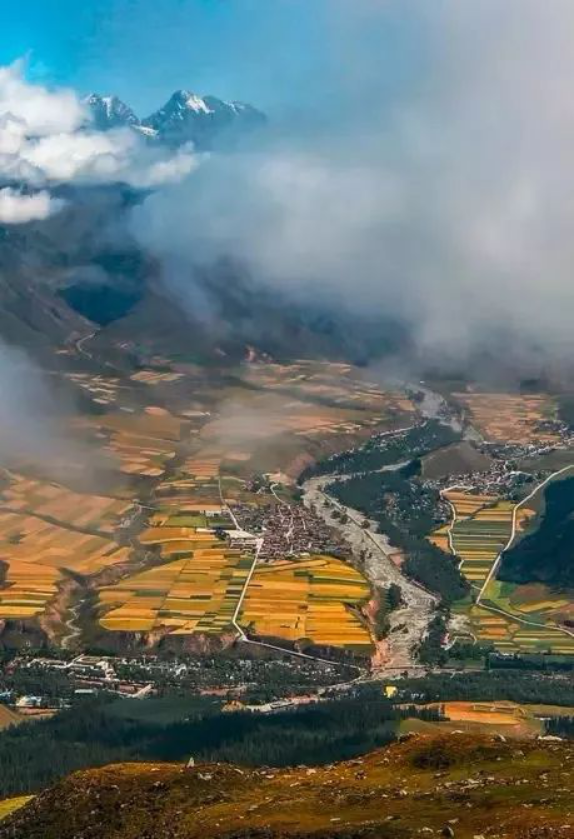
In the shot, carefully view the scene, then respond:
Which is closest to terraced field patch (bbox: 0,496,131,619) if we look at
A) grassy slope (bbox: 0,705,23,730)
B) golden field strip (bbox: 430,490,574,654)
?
grassy slope (bbox: 0,705,23,730)

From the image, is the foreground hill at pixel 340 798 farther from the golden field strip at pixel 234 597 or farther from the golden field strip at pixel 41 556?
the golden field strip at pixel 41 556

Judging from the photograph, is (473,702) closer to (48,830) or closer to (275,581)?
(275,581)

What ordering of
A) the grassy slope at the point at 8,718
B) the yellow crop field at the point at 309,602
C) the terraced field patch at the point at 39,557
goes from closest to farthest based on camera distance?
the grassy slope at the point at 8,718 → the yellow crop field at the point at 309,602 → the terraced field patch at the point at 39,557

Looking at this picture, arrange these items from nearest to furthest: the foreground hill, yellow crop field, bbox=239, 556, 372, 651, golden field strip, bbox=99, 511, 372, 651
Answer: the foreground hill < yellow crop field, bbox=239, 556, 372, 651 < golden field strip, bbox=99, 511, 372, 651

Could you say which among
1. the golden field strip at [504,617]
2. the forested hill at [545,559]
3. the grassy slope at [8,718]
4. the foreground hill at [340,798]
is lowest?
the grassy slope at [8,718]

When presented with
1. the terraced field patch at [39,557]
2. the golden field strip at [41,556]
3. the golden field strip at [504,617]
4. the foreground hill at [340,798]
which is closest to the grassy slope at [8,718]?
the golden field strip at [41,556]

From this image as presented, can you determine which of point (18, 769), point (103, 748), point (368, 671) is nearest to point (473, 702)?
point (368, 671)

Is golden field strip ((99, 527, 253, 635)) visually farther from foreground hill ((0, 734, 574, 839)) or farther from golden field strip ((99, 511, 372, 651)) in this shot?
foreground hill ((0, 734, 574, 839))
